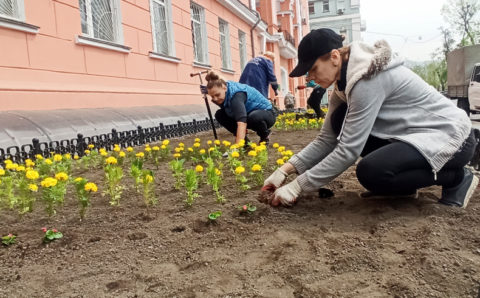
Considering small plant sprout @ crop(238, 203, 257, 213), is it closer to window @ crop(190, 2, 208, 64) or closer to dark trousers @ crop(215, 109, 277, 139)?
dark trousers @ crop(215, 109, 277, 139)

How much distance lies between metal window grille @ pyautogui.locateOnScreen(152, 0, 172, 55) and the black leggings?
23.9ft

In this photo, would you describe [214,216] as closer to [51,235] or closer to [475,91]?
[51,235]

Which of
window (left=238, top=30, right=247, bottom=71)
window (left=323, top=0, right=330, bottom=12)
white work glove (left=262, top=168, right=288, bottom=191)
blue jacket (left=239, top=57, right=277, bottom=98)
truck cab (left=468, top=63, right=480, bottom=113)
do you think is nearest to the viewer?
white work glove (left=262, top=168, right=288, bottom=191)

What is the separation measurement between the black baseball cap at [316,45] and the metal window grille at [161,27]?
7.01 meters

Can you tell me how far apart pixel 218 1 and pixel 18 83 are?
874cm

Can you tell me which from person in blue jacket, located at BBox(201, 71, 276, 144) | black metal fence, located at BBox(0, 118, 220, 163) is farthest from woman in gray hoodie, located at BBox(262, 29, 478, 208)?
black metal fence, located at BBox(0, 118, 220, 163)

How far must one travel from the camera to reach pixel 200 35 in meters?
11.6

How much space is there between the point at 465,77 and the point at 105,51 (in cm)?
1420

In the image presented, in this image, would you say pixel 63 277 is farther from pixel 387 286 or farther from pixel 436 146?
pixel 436 146

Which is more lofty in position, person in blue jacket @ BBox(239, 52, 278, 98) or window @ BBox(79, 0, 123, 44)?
window @ BBox(79, 0, 123, 44)

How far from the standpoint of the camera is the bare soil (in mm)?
1573

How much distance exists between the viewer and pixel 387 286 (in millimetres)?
1517

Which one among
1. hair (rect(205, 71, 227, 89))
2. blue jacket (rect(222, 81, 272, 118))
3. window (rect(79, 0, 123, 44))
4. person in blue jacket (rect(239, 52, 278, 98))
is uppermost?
window (rect(79, 0, 123, 44))

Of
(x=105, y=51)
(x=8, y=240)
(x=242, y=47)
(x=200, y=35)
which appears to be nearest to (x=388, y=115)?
(x=8, y=240)
